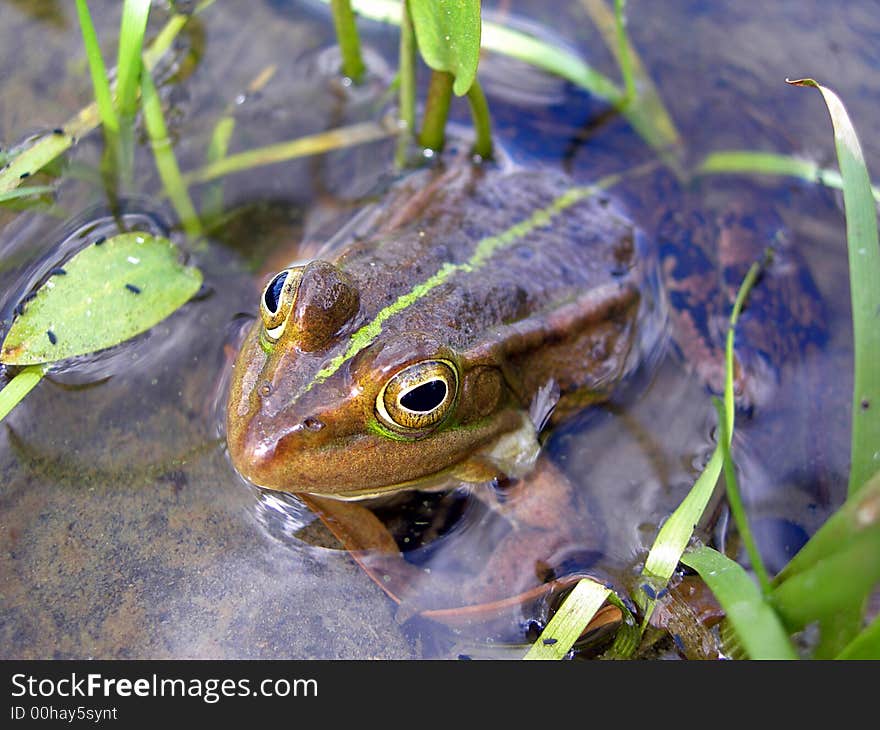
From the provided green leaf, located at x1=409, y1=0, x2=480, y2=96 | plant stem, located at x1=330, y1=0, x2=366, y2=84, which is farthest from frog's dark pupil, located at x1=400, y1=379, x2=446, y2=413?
plant stem, located at x1=330, y1=0, x2=366, y2=84

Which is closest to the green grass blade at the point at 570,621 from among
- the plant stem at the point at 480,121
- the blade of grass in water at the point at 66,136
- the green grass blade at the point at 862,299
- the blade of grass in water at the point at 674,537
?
the blade of grass in water at the point at 674,537

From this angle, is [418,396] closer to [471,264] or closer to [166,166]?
[471,264]

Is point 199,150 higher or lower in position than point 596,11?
lower

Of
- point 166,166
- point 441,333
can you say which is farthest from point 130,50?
point 441,333

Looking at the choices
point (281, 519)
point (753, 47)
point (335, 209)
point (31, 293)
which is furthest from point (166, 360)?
point (753, 47)

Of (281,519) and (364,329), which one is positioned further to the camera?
(281,519)
